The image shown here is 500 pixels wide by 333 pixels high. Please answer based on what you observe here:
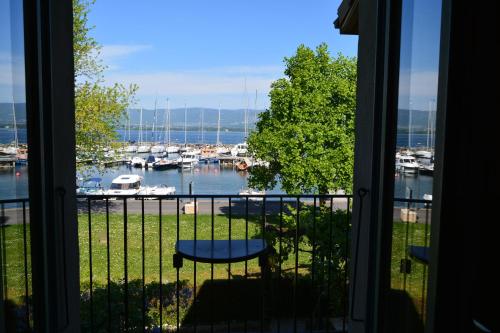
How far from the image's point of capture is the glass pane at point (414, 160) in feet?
4.28

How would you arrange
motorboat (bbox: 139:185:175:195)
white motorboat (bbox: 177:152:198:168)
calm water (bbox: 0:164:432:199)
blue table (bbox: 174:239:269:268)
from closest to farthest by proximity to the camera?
blue table (bbox: 174:239:269:268)
motorboat (bbox: 139:185:175:195)
calm water (bbox: 0:164:432:199)
white motorboat (bbox: 177:152:198:168)

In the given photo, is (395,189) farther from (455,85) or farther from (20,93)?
(20,93)

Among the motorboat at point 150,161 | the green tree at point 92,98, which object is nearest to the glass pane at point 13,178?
the green tree at point 92,98

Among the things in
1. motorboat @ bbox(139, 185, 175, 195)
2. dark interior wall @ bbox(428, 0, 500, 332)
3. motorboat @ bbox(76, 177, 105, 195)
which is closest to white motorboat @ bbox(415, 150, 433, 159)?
dark interior wall @ bbox(428, 0, 500, 332)

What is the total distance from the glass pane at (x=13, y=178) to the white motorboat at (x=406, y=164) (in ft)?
4.66

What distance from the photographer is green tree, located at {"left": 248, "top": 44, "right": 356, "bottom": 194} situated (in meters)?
13.5

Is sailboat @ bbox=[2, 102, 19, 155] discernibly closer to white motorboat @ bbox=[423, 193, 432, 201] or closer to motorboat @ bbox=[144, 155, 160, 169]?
white motorboat @ bbox=[423, 193, 432, 201]

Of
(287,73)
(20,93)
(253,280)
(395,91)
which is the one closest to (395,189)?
(395,91)

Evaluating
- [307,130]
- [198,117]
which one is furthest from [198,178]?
[307,130]

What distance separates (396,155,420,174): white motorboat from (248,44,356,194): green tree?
1168 cm

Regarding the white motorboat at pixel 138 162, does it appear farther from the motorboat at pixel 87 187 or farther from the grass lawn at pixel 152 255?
the motorboat at pixel 87 187

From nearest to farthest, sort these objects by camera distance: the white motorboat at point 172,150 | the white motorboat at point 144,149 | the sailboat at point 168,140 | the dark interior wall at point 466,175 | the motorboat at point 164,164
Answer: the dark interior wall at point 466,175 → the sailboat at point 168,140 → the white motorboat at point 144,149 → the motorboat at point 164,164 → the white motorboat at point 172,150

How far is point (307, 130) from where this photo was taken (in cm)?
1354

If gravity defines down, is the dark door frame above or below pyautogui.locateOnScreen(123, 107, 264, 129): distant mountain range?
below
